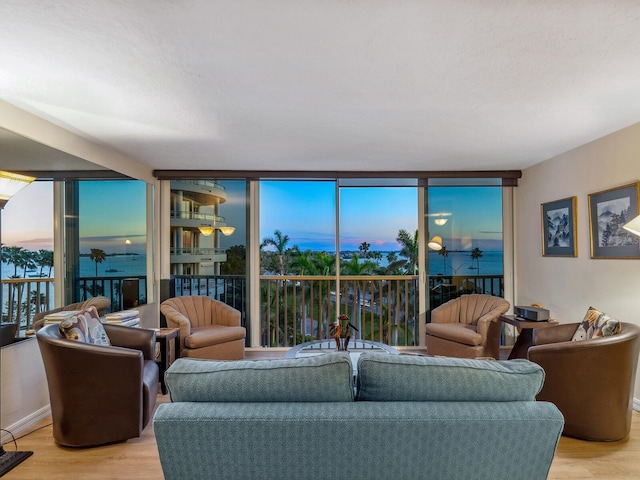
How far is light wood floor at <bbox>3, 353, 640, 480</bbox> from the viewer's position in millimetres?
2061

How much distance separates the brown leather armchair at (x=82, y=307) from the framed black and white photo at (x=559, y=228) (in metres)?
4.51

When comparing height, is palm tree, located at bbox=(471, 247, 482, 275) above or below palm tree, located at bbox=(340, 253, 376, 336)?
above

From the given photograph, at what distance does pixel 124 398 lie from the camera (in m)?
2.35

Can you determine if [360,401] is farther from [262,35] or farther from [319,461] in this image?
[262,35]

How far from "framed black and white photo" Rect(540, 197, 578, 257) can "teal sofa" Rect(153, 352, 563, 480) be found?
9.55ft

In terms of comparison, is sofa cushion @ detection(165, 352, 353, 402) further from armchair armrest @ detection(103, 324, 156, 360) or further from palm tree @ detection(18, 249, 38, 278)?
palm tree @ detection(18, 249, 38, 278)

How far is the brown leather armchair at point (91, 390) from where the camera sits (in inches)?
89.9

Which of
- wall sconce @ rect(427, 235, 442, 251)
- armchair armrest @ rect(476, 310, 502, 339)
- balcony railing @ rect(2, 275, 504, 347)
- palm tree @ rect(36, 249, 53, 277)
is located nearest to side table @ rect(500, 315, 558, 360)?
armchair armrest @ rect(476, 310, 502, 339)

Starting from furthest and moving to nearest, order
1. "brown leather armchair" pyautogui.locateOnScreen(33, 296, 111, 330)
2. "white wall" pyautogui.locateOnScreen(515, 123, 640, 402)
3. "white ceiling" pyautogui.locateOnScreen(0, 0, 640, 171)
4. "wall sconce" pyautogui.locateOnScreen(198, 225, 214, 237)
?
"wall sconce" pyautogui.locateOnScreen(198, 225, 214, 237)
"white wall" pyautogui.locateOnScreen(515, 123, 640, 402)
"brown leather armchair" pyautogui.locateOnScreen(33, 296, 111, 330)
"white ceiling" pyautogui.locateOnScreen(0, 0, 640, 171)

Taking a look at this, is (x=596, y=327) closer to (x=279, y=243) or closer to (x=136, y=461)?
(x=136, y=461)

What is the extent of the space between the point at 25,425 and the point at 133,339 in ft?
2.88

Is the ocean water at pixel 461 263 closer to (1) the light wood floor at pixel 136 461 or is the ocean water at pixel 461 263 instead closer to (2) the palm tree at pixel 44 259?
(1) the light wood floor at pixel 136 461

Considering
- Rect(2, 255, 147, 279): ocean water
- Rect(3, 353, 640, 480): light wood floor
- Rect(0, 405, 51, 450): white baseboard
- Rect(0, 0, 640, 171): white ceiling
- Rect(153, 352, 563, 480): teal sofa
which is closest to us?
Rect(153, 352, 563, 480): teal sofa

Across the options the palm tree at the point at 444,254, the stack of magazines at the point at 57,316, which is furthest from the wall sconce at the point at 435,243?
the stack of magazines at the point at 57,316
